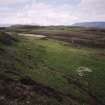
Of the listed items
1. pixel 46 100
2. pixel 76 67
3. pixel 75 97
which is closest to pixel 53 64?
pixel 76 67

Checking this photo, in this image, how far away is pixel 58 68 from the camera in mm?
34594

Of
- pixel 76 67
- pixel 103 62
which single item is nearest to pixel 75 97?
pixel 76 67

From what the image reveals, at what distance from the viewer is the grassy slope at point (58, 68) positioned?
88.1 feet

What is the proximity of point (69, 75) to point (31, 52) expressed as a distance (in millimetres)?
11437

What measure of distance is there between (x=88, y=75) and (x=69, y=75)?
3.07m

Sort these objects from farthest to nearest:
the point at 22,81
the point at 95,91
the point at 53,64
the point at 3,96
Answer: the point at 53,64, the point at 95,91, the point at 22,81, the point at 3,96

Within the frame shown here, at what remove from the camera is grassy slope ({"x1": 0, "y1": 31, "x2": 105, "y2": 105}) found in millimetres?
26859

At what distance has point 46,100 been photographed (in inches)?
800

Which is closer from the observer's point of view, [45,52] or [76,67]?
[76,67]

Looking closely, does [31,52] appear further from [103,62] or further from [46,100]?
[46,100]

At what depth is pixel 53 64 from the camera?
119 ft

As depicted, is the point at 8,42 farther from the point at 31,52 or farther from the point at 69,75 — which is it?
the point at 69,75

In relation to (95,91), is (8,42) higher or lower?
higher

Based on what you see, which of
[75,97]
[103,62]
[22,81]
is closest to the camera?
[22,81]
